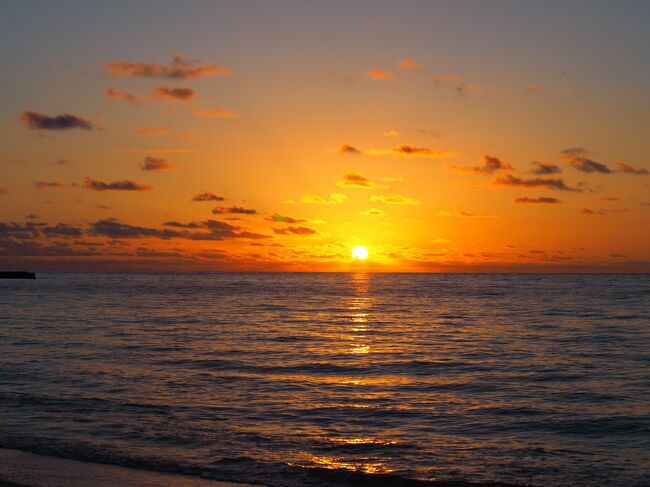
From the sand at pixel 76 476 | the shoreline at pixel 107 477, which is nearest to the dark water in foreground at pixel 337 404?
the shoreline at pixel 107 477

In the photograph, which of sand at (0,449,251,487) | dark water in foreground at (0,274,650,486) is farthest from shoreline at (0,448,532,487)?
dark water in foreground at (0,274,650,486)

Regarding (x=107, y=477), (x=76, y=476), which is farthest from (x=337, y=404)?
(x=76, y=476)

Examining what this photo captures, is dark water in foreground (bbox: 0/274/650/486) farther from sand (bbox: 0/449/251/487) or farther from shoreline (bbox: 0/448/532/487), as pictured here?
sand (bbox: 0/449/251/487)

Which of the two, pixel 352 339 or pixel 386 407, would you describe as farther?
pixel 352 339

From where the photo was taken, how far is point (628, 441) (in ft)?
63.2

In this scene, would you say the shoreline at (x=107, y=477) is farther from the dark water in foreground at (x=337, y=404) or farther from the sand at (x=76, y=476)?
the dark water in foreground at (x=337, y=404)

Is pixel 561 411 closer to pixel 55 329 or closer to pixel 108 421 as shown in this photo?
pixel 108 421

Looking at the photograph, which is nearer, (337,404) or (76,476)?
(76,476)

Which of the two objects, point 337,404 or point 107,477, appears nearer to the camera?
point 107,477

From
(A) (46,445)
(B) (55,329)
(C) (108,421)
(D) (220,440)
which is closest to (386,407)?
(D) (220,440)

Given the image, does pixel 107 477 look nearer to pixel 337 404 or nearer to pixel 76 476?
pixel 76 476

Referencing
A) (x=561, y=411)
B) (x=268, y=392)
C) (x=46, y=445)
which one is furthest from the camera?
(x=268, y=392)

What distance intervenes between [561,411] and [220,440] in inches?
481

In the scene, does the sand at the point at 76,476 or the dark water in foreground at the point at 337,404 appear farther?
the dark water in foreground at the point at 337,404
